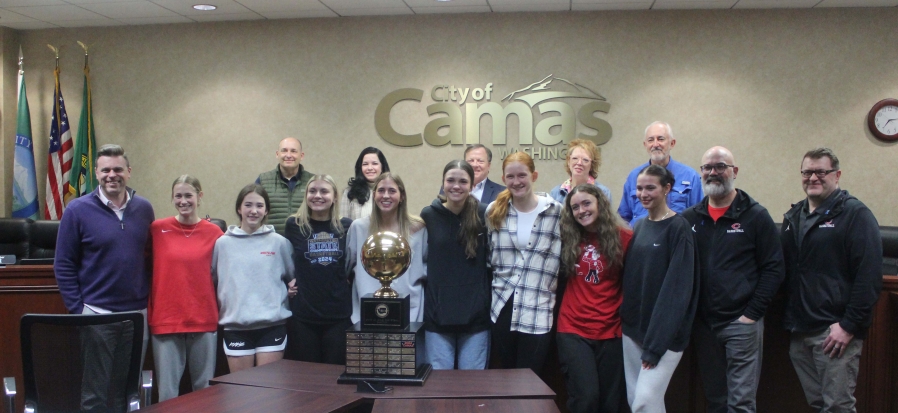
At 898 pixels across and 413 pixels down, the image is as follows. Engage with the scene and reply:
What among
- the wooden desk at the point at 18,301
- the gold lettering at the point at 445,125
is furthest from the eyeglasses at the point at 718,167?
the wooden desk at the point at 18,301

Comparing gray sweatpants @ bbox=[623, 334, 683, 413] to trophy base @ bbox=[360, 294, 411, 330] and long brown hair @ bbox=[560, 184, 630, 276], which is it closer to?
long brown hair @ bbox=[560, 184, 630, 276]

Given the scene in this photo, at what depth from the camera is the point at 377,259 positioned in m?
2.34

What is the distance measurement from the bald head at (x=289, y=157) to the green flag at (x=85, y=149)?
Answer: 267 cm

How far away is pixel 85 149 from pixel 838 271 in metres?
6.47

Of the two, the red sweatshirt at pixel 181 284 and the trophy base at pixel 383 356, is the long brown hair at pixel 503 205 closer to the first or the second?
the trophy base at pixel 383 356

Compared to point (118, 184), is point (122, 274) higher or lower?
lower

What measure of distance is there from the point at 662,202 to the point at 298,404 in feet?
5.65

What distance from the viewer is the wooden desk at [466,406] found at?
79.7 inches

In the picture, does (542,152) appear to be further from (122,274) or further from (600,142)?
(122,274)

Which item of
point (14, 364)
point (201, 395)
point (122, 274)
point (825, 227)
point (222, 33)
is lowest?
point (14, 364)

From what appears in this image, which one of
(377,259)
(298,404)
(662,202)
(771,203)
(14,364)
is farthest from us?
(771,203)

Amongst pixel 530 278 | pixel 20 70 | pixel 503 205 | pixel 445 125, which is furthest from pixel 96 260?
pixel 20 70

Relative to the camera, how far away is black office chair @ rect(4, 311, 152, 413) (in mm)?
2279

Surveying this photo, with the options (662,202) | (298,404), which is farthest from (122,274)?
(662,202)
